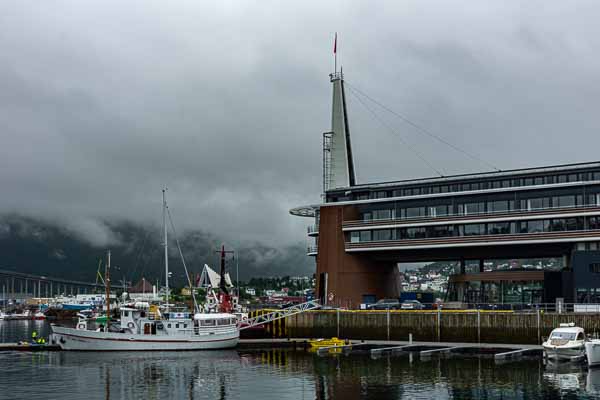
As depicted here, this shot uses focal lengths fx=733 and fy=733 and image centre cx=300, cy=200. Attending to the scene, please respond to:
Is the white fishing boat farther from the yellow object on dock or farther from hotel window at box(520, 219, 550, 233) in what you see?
A: hotel window at box(520, 219, 550, 233)

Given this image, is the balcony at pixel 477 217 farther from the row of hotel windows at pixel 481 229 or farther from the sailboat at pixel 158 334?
the sailboat at pixel 158 334

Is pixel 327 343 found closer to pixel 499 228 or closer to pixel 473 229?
pixel 473 229

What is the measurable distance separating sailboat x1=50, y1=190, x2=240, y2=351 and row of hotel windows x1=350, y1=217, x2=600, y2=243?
24.9m

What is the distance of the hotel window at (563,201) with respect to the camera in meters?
88.9

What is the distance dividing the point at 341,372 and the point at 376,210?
41.5 meters

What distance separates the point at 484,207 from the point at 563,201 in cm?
983

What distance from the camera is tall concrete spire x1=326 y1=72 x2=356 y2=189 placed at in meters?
109

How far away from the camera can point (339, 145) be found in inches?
4363

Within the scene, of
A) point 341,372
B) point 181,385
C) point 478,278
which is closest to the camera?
point 181,385

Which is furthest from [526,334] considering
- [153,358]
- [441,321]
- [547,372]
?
[153,358]

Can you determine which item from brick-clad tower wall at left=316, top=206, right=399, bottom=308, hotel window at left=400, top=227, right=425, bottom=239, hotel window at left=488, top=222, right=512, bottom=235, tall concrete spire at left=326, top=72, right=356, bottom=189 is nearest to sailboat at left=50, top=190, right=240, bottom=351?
brick-clad tower wall at left=316, top=206, right=399, bottom=308

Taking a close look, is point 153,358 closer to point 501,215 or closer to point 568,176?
point 501,215

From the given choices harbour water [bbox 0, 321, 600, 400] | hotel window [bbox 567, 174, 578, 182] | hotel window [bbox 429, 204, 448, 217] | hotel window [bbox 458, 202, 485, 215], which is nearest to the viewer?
harbour water [bbox 0, 321, 600, 400]

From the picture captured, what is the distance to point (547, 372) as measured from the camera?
204 feet
